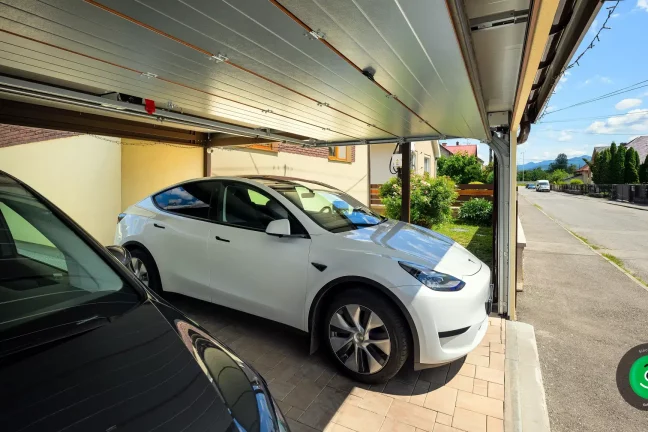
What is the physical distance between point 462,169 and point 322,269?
21.7 meters

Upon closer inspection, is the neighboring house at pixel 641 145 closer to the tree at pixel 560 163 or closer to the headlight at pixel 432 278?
the headlight at pixel 432 278

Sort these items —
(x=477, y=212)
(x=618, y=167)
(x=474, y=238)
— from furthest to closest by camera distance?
(x=618, y=167) → (x=477, y=212) → (x=474, y=238)

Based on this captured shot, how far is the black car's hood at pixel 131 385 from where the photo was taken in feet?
3.37

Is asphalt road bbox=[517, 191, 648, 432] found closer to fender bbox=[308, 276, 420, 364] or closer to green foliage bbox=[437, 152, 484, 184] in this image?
fender bbox=[308, 276, 420, 364]

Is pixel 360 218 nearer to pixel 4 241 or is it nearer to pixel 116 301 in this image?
pixel 116 301

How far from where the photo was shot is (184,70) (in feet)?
8.64

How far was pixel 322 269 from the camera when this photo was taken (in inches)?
118

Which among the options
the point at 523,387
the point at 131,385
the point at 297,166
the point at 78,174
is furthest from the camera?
the point at 297,166

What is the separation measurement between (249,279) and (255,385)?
6.47 feet

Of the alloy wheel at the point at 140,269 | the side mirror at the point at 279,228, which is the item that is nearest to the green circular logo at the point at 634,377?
the side mirror at the point at 279,228

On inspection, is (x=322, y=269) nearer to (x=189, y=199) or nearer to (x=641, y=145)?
(x=189, y=199)

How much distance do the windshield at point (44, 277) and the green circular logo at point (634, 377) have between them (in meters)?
3.96

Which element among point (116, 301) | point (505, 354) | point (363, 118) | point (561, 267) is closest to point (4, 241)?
point (116, 301)

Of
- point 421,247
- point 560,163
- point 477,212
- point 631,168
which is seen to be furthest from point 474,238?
point 560,163
